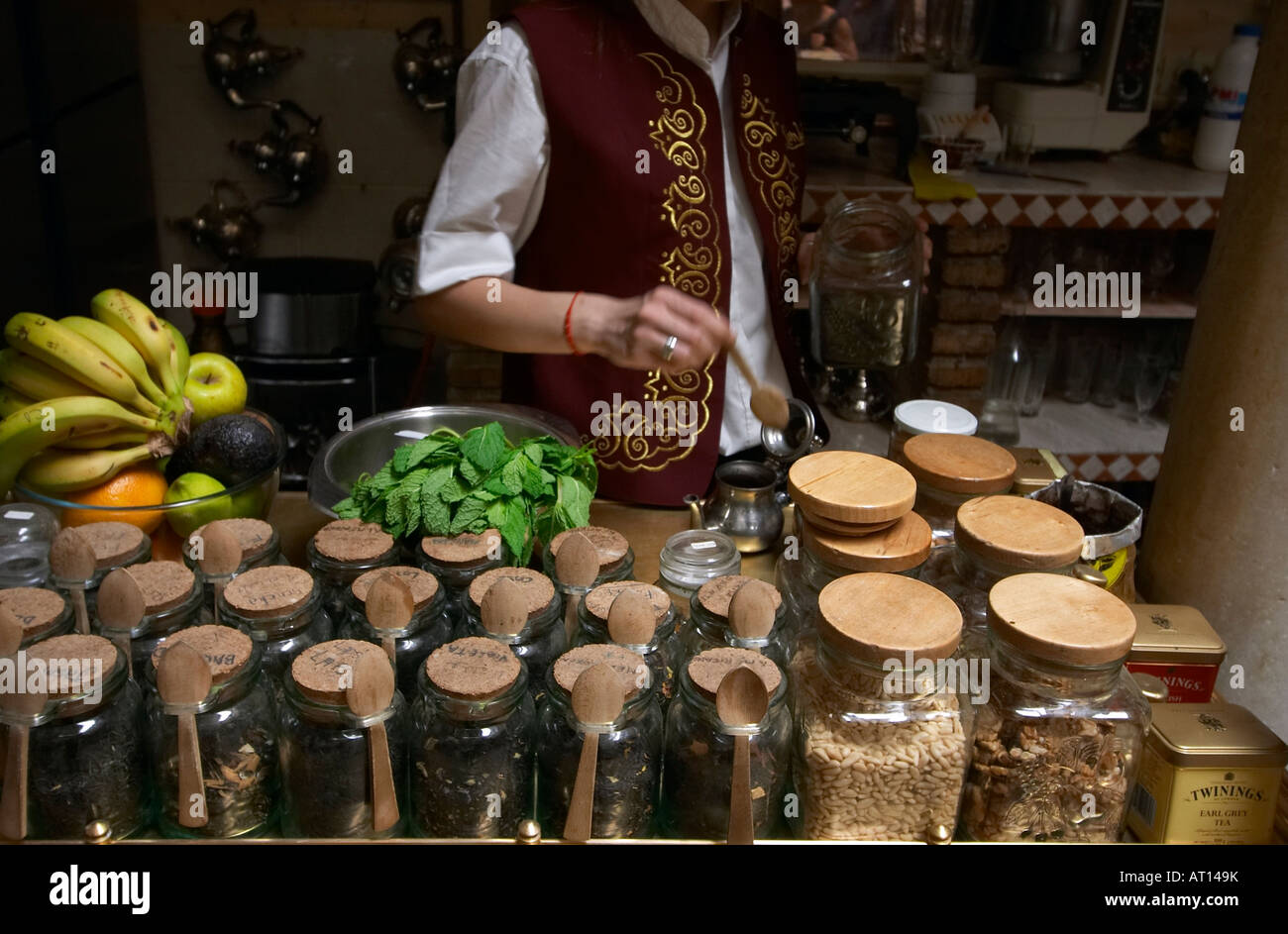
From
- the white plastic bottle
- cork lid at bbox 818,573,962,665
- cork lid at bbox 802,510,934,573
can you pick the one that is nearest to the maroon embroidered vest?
cork lid at bbox 802,510,934,573

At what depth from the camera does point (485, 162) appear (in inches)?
61.7

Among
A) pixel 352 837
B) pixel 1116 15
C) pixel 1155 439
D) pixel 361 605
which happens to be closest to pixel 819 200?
pixel 1116 15

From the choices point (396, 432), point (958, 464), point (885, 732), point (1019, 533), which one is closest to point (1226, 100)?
point (958, 464)

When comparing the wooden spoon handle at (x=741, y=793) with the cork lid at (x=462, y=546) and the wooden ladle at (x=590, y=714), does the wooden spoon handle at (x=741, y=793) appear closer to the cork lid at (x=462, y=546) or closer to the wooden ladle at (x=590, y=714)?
the wooden ladle at (x=590, y=714)

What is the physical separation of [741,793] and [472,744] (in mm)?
226

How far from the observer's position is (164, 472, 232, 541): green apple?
1291mm

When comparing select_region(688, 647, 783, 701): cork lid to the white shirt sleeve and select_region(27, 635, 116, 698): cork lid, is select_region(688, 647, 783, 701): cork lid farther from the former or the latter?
the white shirt sleeve

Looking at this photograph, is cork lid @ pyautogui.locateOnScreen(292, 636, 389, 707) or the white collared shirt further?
the white collared shirt

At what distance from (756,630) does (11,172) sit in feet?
6.91

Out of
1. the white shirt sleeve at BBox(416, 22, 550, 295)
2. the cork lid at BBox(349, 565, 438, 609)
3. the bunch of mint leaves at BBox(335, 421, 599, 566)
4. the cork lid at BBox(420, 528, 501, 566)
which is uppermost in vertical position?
the white shirt sleeve at BBox(416, 22, 550, 295)

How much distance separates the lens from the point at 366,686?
2.99ft

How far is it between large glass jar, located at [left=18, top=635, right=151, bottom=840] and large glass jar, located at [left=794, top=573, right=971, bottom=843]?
0.57 m
